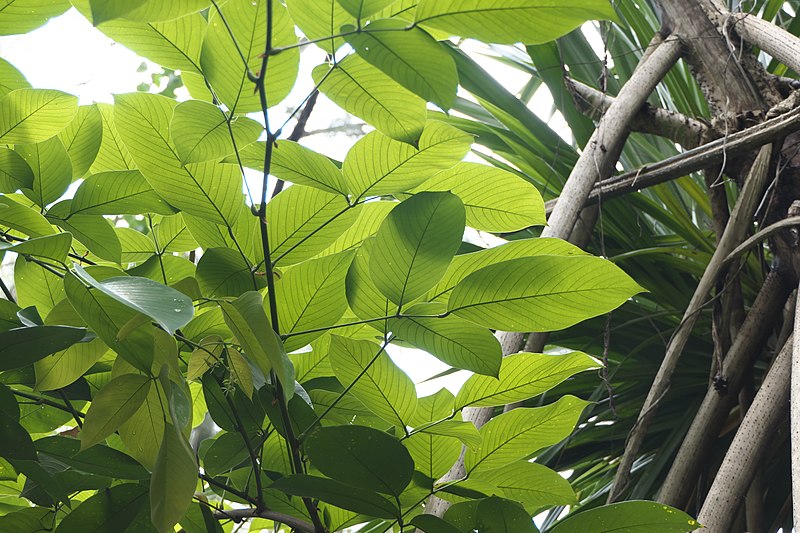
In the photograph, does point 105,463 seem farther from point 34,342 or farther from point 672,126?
point 672,126

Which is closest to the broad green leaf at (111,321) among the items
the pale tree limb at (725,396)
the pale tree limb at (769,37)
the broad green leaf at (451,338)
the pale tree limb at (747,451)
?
the broad green leaf at (451,338)

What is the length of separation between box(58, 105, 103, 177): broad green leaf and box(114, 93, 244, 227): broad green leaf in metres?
0.07

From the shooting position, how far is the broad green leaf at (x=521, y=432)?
36 cm

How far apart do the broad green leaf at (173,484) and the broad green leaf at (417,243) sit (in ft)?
0.39

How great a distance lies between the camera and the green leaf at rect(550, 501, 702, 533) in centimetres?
31

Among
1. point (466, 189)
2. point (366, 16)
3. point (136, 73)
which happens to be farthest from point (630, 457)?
point (136, 73)

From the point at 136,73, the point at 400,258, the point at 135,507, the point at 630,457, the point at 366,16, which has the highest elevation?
the point at 136,73

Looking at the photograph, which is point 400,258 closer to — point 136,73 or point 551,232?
point 551,232

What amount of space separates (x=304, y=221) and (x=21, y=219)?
0.13m

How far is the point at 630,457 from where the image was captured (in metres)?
0.62

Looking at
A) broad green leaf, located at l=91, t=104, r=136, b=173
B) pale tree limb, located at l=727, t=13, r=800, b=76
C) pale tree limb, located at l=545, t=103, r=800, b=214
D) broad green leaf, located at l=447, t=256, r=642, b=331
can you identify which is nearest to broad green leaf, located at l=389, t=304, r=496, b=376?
broad green leaf, located at l=447, t=256, r=642, b=331

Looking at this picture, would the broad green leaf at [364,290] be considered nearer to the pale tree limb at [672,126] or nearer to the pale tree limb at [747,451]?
the pale tree limb at [747,451]

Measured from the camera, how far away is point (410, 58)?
28 cm

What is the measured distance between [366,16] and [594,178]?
1.40 feet
